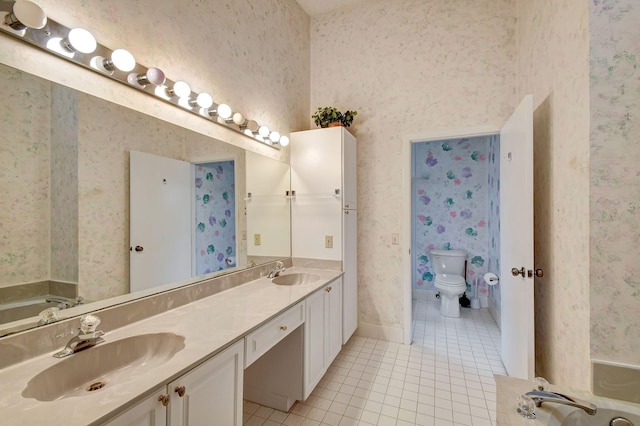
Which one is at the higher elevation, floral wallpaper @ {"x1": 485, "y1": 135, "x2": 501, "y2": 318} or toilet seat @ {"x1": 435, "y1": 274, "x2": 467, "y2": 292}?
floral wallpaper @ {"x1": 485, "y1": 135, "x2": 501, "y2": 318}

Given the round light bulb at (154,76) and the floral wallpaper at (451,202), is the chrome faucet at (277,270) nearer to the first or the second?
the round light bulb at (154,76)

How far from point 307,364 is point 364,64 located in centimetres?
280

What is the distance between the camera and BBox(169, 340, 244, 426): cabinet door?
895 mm

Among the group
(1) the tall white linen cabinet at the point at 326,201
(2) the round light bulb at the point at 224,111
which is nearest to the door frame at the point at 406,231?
(1) the tall white linen cabinet at the point at 326,201

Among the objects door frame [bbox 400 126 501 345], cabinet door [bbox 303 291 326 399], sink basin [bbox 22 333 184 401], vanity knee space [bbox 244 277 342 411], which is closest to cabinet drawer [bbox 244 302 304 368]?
vanity knee space [bbox 244 277 342 411]

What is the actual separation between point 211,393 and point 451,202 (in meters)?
3.79

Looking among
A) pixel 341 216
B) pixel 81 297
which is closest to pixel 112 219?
pixel 81 297

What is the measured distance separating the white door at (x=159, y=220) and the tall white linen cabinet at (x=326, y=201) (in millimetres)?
1168

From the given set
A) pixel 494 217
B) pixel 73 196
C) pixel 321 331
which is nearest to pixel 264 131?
pixel 73 196

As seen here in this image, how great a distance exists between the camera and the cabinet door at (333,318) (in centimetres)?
211

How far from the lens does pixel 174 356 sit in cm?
97

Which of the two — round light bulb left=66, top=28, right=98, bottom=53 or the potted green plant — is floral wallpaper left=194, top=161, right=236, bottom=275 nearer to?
round light bulb left=66, top=28, right=98, bottom=53

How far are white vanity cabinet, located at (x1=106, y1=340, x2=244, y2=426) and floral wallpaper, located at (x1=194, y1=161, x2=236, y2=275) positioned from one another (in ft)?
2.28

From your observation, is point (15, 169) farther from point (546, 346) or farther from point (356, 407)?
point (546, 346)
